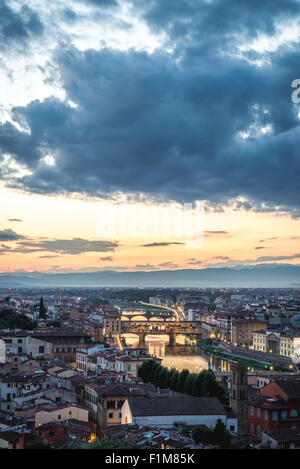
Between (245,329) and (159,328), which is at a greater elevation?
(245,329)

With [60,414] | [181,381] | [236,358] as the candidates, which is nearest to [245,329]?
[236,358]

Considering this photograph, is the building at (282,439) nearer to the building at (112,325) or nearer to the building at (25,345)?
the building at (25,345)

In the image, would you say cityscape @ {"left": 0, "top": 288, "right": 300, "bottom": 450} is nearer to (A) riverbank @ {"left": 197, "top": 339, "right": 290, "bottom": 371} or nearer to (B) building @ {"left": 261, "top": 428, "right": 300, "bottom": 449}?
(B) building @ {"left": 261, "top": 428, "right": 300, "bottom": 449}

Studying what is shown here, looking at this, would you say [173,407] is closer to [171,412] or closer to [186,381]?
[171,412]

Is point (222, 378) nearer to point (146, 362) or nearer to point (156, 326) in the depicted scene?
point (146, 362)
